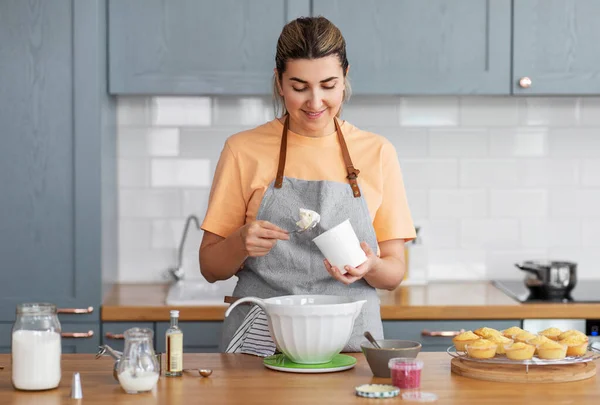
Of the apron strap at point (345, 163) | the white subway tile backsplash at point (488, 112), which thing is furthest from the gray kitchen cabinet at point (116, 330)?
the white subway tile backsplash at point (488, 112)

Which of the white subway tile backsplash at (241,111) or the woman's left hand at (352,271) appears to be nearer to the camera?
the woman's left hand at (352,271)

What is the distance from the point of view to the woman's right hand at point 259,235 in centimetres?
230

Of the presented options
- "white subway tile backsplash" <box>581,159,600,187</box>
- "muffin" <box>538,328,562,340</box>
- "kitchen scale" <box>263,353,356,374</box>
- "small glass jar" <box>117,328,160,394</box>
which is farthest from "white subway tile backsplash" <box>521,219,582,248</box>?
"small glass jar" <box>117,328,160,394</box>

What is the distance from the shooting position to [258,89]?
370cm

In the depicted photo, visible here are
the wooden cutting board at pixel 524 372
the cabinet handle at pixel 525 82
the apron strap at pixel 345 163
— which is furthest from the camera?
the cabinet handle at pixel 525 82

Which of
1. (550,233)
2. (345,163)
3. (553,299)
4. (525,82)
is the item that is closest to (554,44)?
(525,82)

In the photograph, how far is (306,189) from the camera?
2.60m

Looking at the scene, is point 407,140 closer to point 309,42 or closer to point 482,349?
point 309,42

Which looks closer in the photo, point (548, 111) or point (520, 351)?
point (520, 351)

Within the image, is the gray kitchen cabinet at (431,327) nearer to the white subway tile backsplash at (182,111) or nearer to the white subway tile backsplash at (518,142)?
the white subway tile backsplash at (518,142)

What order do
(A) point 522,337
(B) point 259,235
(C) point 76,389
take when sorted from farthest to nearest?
(B) point 259,235
(A) point 522,337
(C) point 76,389

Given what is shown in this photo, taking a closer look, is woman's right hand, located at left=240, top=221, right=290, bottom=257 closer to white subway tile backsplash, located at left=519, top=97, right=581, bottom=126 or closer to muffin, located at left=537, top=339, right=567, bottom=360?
muffin, located at left=537, top=339, right=567, bottom=360

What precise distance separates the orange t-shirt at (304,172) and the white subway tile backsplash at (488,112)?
1.59 meters

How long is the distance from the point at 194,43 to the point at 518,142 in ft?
5.03
